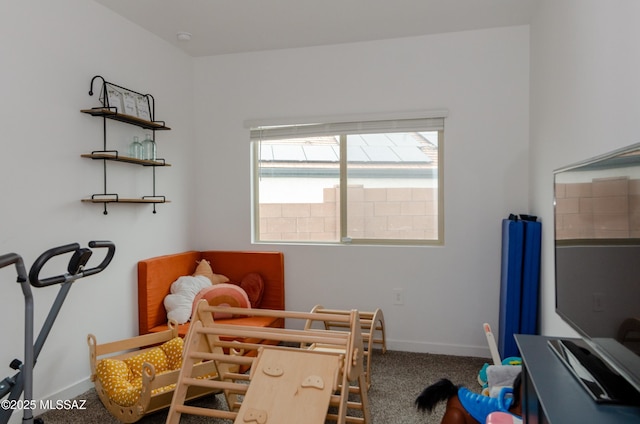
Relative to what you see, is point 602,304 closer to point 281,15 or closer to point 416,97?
point 416,97

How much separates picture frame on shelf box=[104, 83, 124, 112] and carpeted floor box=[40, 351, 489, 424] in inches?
76.8

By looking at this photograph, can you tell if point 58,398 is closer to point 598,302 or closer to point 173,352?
point 173,352

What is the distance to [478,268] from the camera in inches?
138

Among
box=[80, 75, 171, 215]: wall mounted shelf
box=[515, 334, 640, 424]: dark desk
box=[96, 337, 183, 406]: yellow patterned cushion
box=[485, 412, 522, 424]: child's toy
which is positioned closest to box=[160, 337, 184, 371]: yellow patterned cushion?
box=[96, 337, 183, 406]: yellow patterned cushion

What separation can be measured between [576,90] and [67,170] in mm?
2960

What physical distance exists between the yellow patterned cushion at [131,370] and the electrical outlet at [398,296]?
5.84ft

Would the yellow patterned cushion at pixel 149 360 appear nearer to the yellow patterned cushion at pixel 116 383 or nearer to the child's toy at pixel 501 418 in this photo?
the yellow patterned cushion at pixel 116 383

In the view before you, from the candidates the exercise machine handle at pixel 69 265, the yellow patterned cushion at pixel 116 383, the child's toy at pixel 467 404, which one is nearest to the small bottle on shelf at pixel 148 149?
the exercise machine handle at pixel 69 265

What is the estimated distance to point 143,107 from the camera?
131 inches

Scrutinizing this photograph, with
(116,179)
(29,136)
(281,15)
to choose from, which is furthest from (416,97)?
(29,136)

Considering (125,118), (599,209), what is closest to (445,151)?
(599,209)

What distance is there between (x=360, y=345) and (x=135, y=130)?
2387 mm

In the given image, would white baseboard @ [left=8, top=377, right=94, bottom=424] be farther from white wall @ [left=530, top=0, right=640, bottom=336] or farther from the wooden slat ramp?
white wall @ [left=530, top=0, right=640, bottom=336]

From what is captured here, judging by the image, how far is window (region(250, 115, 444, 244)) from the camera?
3695 millimetres
